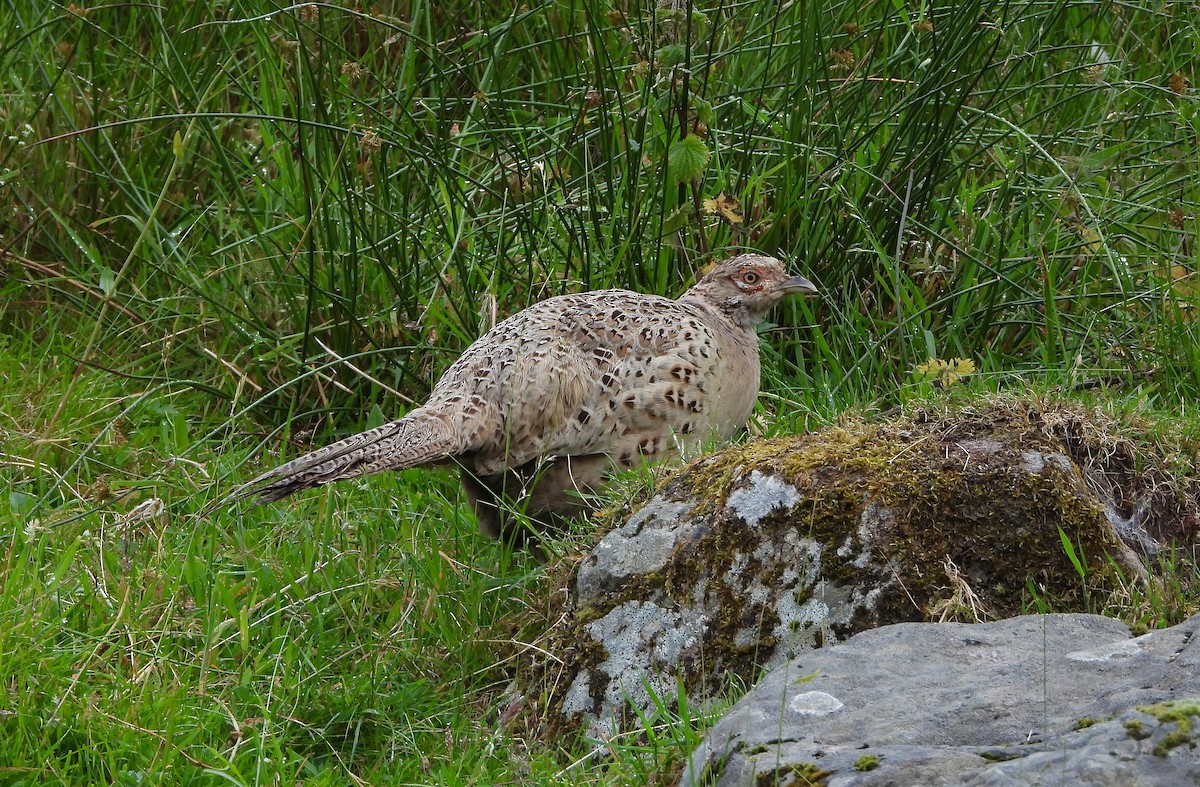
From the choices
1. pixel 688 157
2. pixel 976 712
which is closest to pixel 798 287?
pixel 688 157

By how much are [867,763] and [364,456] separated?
93.2 inches

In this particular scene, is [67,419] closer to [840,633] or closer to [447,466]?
[447,466]

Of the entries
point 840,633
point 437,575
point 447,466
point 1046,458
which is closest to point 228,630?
point 437,575

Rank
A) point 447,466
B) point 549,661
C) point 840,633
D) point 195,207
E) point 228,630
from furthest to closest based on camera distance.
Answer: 1. point 195,207
2. point 447,466
3. point 228,630
4. point 549,661
5. point 840,633

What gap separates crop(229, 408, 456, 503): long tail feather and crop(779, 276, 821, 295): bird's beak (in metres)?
1.55

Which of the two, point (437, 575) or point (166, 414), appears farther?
point (166, 414)

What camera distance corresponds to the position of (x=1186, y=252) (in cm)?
605

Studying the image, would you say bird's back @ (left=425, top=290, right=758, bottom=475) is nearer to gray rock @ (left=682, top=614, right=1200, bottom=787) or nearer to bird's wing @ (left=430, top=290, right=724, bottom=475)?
bird's wing @ (left=430, top=290, right=724, bottom=475)

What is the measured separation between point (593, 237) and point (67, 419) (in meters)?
2.21

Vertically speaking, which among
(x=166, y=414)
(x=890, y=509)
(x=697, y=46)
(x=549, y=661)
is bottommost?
(x=166, y=414)

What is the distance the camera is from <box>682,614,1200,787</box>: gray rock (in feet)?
7.55

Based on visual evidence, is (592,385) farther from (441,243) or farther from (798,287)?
(441,243)

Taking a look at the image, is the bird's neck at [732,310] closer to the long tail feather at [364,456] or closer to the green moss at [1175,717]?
the long tail feather at [364,456]

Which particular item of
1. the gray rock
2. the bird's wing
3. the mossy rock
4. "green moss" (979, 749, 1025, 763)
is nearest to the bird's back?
the bird's wing
